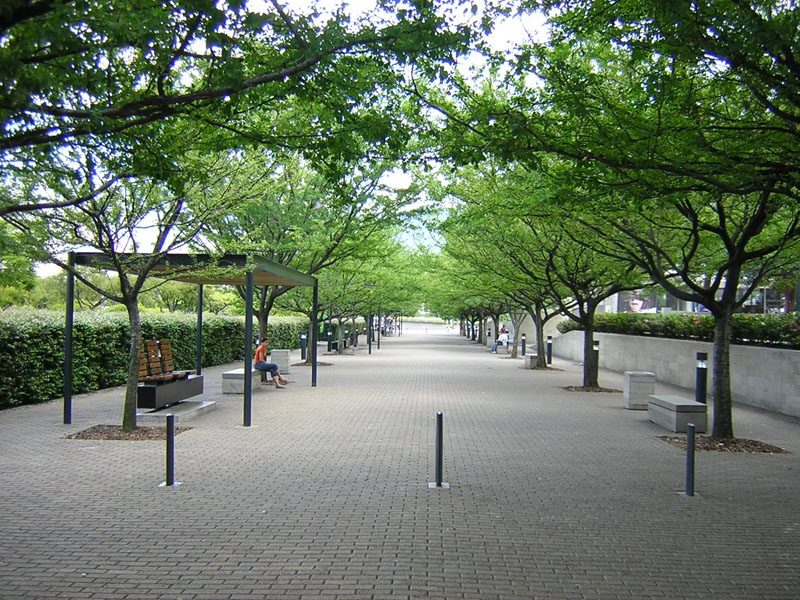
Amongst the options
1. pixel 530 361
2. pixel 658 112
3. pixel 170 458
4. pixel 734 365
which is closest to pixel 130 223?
pixel 170 458

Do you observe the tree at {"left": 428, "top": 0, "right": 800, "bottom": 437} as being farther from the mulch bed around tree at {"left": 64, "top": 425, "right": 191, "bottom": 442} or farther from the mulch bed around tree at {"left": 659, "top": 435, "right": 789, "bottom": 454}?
the mulch bed around tree at {"left": 64, "top": 425, "right": 191, "bottom": 442}

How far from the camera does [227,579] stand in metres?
4.95

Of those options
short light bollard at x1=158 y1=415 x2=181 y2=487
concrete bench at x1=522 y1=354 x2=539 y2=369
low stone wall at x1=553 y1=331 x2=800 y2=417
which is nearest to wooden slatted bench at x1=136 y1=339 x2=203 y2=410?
short light bollard at x1=158 y1=415 x2=181 y2=487

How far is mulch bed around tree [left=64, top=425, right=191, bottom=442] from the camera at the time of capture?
10391 mm

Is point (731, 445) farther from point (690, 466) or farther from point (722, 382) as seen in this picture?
point (690, 466)

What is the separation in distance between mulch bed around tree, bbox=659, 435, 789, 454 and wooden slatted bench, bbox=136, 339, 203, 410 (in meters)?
8.46

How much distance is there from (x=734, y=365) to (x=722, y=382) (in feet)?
24.0

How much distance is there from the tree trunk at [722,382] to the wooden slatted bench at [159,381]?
9.05 metres

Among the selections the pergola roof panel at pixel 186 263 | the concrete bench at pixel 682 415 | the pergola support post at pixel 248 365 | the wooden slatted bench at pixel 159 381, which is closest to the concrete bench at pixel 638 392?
the concrete bench at pixel 682 415

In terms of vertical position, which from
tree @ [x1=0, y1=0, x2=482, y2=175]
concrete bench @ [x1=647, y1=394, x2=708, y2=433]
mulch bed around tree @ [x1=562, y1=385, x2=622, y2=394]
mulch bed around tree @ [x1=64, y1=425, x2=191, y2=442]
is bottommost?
mulch bed around tree @ [x1=562, y1=385, x2=622, y2=394]

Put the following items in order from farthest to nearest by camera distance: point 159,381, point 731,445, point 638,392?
1. point 638,392
2. point 159,381
3. point 731,445

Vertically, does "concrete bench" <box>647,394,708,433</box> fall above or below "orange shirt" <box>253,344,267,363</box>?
below

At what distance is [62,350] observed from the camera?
14695 millimetres

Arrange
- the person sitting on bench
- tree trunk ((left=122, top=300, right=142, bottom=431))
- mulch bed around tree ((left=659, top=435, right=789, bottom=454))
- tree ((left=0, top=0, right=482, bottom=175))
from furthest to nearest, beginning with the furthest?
the person sitting on bench → tree trunk ((left=122, top=300, right=142, bottom=431)) → mulch bed around tree ((left=659, top=435, right=789, bottom=454)) → tree ((left=0, top=0, right=482, bottom=175))
